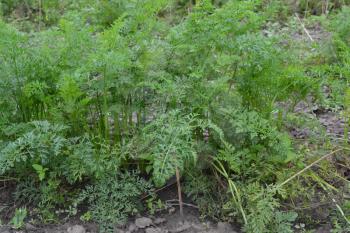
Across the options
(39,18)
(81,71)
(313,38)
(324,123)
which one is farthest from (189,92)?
(39,18)

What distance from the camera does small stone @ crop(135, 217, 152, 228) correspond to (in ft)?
9.75

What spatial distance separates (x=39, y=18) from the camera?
6016 mm

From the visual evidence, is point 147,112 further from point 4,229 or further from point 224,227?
point 4,229

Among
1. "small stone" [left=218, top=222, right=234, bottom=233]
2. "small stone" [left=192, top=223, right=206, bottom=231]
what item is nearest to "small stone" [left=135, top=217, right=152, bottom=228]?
"small stone" [left=192, top=223, right=206, bottom=231]

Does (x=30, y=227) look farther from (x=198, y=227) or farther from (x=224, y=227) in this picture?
(x=224, y=227)

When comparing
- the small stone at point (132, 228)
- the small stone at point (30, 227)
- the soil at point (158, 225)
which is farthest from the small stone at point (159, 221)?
the small stone at point (30, 227)

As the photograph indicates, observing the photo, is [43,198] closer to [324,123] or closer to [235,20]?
[235,20]

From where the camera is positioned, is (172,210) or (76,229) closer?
(76,229)

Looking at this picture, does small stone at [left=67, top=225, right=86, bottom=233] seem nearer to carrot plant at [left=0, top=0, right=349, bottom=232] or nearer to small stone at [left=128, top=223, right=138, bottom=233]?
carrot plant at [left=0, top=0, right=349, bottom=232]

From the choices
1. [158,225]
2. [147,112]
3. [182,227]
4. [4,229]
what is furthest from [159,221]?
[4,229]

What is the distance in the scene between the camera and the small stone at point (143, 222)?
297 cm

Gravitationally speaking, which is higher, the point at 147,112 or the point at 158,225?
the point at 147,112

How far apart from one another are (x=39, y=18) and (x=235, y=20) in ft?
11.6

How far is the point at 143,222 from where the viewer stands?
9.78 feet
